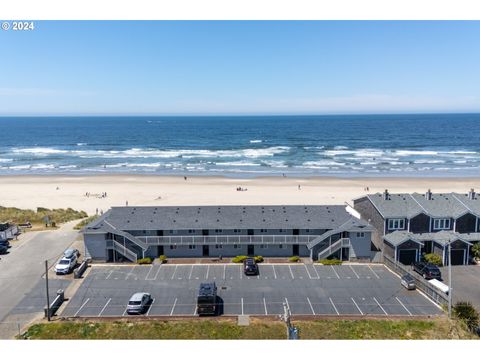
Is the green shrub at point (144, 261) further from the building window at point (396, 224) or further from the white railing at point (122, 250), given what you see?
the building window at point (396, 224)

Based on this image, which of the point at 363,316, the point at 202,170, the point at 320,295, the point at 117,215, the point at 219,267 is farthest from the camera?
the point at 202,170

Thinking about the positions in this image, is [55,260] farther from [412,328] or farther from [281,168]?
[281,168]

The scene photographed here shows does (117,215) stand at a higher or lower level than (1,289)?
higher

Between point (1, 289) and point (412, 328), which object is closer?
point (412, 328)

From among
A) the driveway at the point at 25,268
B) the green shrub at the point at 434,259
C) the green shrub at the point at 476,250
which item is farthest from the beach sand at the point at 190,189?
A: the green shrub at the point at 434,259

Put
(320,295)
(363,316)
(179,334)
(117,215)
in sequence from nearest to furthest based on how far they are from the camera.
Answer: (179,334) → (363,316) → (320,295) → (117,215)

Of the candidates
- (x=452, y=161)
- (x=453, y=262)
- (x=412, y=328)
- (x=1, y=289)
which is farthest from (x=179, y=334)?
(x=452, y=161)

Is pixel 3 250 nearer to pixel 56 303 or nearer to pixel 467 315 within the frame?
pixel 56 303
